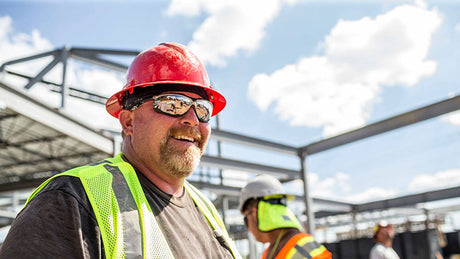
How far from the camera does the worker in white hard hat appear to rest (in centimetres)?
358

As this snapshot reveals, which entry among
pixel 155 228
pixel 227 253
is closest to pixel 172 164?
pixel 155 228

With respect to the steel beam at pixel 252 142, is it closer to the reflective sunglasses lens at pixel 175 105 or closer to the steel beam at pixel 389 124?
the steel beam at pixel 389 124

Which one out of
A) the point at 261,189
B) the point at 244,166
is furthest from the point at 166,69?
the point at 244,166

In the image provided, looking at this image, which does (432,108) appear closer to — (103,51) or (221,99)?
(221,99)

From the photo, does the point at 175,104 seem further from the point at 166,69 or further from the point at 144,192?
the point at 144,192

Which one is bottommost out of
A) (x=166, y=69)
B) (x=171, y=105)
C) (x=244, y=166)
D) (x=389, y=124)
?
(x=171, y=105)

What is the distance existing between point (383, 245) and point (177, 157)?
684cm

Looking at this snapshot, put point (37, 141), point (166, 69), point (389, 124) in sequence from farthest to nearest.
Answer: point (37, 141)
point (389, 124)
point (166, 69)

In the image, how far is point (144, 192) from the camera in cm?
177

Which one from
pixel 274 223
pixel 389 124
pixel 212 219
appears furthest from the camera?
pixel 389 124

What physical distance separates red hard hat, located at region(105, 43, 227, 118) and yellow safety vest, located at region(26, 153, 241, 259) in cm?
53

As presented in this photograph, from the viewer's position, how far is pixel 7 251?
1.23m

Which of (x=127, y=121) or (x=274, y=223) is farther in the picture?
(x=274, y=223)

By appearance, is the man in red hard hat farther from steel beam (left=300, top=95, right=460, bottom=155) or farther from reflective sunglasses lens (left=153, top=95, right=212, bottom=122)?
steel beam (left=300, top=95, right=460, bottom=155)
